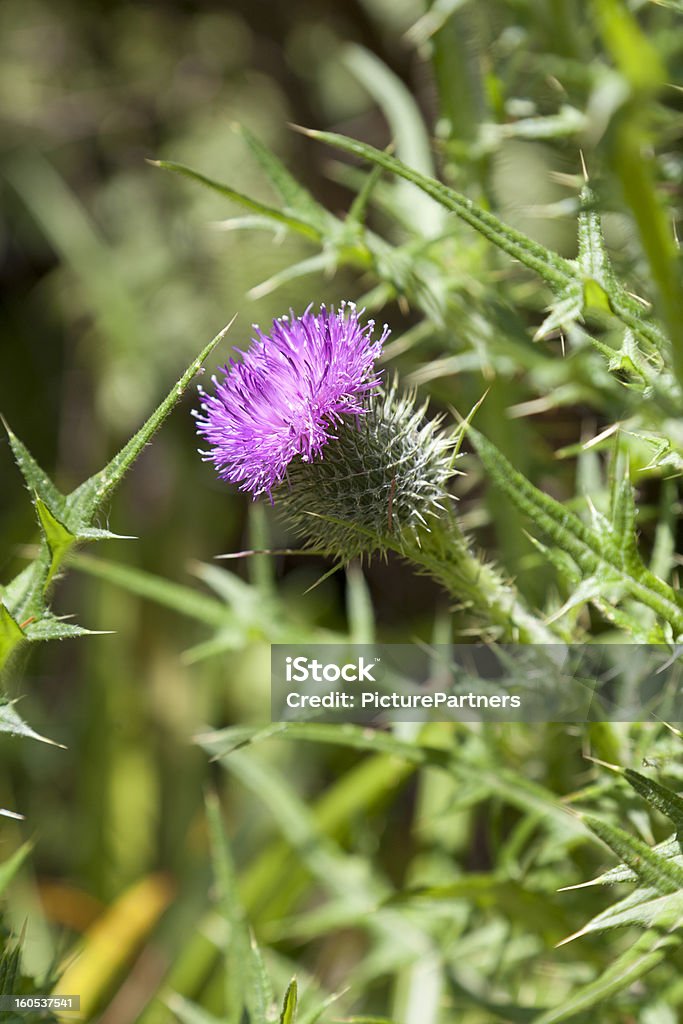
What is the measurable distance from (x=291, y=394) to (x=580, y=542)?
35 centimetres

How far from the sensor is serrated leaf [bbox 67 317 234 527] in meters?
0.84

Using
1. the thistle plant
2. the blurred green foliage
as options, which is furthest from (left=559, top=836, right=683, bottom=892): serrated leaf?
the thistle plant

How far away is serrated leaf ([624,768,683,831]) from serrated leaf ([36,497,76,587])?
0.63 m

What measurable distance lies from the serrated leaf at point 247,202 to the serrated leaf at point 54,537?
1.40ft

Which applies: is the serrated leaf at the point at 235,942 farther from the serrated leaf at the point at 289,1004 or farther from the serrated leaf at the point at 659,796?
the serrated leaf at the point at 659,796

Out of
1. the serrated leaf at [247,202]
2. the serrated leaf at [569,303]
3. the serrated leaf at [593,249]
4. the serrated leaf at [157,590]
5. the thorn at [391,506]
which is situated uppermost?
the serrated leaf at [247,202]

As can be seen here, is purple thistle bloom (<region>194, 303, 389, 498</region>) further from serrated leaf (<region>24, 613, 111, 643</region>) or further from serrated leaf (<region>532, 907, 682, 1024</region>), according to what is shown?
serrated leaf (<region>532, 907, 682, 1024</region>)

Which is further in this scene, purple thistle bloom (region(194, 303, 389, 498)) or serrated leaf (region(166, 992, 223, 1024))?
serrated leaf (region(166, 992, 223, 1024))

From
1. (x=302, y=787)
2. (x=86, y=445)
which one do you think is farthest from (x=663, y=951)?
(x=86, y=445)

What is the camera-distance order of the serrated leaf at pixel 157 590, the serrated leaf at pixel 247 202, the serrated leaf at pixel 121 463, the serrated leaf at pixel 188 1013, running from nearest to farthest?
the serrated leaf at pixel 121 463, the serrated leaf at pixel 247 202, the serrated leaf at pixel 188 1013, the serrated leaf at pixel 157 590

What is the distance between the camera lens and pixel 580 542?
3.10ft

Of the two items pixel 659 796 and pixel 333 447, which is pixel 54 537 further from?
pixel 659 796

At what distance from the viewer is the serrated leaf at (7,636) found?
95 centimetres

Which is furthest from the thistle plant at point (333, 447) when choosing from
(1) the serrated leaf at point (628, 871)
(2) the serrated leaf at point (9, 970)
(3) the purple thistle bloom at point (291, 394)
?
(2) the serrated leaf at point (9, 970)
